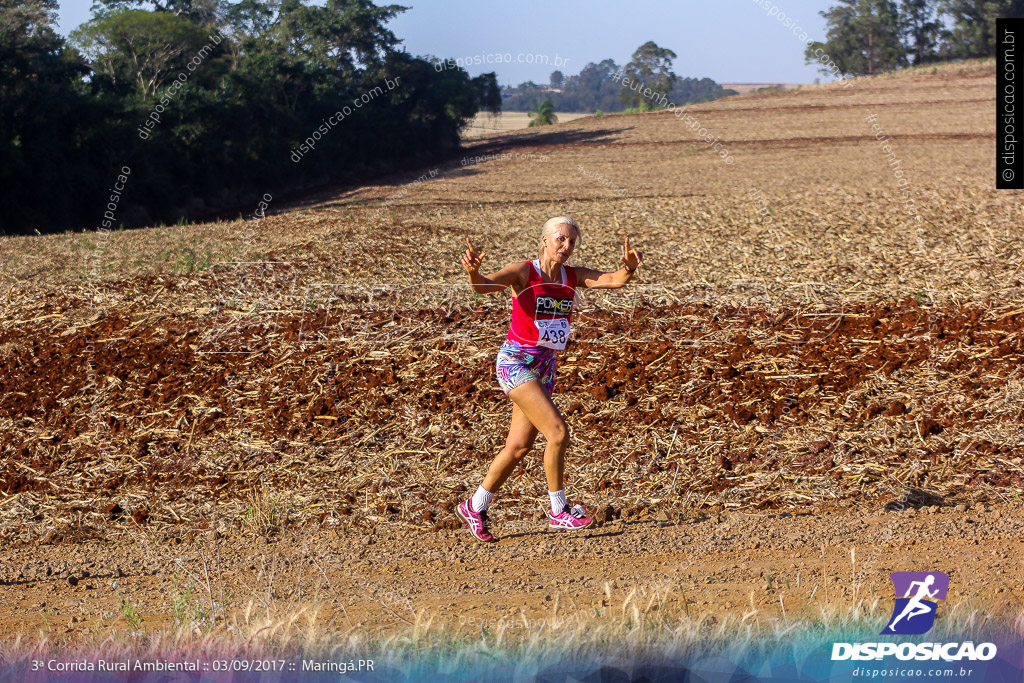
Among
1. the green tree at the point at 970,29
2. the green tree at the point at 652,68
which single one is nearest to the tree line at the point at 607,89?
the green tree at the point at 652,68

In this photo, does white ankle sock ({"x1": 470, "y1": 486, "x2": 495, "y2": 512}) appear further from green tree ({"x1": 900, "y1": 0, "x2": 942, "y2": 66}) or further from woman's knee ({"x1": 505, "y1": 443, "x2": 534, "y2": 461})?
green tree ({"x1": 900, "y1": 0, "x2": 942, "y2": 66})

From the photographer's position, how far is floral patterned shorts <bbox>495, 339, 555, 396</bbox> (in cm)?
464

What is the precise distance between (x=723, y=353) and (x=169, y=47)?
91.2 feet

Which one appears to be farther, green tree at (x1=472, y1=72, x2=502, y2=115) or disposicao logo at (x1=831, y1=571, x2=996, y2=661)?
green tree at (x1=472, y1=72, x2=502, y2=115)

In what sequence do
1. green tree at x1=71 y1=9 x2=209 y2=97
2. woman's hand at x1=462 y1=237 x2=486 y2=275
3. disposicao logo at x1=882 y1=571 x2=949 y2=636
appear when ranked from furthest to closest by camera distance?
green tree at x1=71 y1=9 x2=209 y2=97
woman's hand at x1=462 y1=237 x2=486 y2=275
disposicao logo at x1=882 y1=571 x2=949 y2=636

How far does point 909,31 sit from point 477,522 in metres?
68.2

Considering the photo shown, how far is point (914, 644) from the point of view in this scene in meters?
3.61

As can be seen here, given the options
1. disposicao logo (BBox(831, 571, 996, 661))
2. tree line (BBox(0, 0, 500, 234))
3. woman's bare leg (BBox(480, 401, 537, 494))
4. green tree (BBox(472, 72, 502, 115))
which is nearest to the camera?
disposicao logo (BBox(831, 571, 996, 661))

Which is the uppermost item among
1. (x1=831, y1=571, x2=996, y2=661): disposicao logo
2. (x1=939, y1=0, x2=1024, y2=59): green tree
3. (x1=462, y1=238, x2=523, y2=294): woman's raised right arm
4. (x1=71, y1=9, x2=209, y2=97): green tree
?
(x1=939, y1=0, x2=1024, y2=59): green tree

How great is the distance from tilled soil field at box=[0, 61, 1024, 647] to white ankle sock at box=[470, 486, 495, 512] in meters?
0.23

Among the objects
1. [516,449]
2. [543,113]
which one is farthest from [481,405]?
[543,113]

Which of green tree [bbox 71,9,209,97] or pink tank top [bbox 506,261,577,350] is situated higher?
green tree [bbox 71,9,209,97]

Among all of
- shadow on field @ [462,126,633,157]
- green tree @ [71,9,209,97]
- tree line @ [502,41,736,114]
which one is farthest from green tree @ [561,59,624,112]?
green tree @ [71,9,209,97]

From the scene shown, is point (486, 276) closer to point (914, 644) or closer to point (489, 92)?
point (914, 644)
